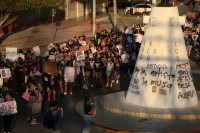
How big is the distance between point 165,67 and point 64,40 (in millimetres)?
23282

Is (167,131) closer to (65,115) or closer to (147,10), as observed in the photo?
(65,115)

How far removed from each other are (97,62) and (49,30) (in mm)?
24963

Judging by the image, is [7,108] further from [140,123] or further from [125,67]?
[125,67]

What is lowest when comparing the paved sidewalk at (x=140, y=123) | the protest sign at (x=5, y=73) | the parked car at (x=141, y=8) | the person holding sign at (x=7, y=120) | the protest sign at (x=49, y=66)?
the paved sidewalk at (x=140, y=123)

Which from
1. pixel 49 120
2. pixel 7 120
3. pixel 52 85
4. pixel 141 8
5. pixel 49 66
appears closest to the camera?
pixel 49 120

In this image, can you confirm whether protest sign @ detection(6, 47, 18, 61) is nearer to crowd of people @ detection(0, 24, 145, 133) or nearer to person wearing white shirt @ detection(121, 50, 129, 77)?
crowd of people @ detection(0, 24, 145, 133)

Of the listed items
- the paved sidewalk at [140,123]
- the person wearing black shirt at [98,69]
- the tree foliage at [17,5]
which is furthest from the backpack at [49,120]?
the tree foliage at [17,5]

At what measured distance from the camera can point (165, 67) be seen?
16.3 meters

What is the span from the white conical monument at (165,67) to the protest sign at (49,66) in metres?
3.85

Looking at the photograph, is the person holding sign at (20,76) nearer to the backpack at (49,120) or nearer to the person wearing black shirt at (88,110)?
the person wearing black shirt at (88,110)

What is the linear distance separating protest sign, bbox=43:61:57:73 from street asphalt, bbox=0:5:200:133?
117cm

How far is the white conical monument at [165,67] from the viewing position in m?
16.3

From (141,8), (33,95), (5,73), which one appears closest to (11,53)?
(5,73)

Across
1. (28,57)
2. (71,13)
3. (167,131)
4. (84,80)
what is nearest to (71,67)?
(84,80)
